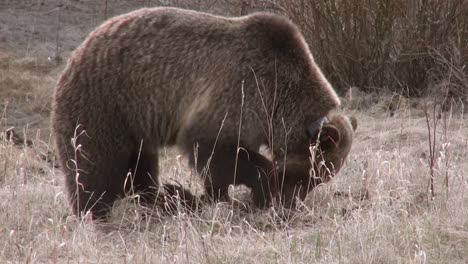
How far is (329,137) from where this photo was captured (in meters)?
6.20

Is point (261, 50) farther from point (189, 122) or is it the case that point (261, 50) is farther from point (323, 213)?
point (323, 213)

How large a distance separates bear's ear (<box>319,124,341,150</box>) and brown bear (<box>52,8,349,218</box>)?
0.9 inches

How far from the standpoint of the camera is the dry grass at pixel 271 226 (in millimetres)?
5023

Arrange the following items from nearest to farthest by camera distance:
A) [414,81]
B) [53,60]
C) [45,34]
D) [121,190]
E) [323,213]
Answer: [323,213] → [121,190] → [414,81] → [53,60] → [45,34]

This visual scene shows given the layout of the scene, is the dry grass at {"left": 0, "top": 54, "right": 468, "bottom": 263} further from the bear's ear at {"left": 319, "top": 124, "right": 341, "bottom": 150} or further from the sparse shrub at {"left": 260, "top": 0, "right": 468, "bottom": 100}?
the sparse shrub at {"left": 260, "top": 0, "right": 468, "bottom": 100}

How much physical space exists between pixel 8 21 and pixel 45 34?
0.70 meters

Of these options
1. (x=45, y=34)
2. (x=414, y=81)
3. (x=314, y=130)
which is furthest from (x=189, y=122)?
(x=45, y=34)

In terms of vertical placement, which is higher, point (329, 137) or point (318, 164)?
point (329, 137)

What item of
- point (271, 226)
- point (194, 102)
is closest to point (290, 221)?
point (271, 226)

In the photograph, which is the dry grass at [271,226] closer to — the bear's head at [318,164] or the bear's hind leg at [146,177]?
the bear's head at [318,164]

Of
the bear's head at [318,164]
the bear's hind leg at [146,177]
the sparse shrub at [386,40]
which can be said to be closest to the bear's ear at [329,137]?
the bear's head at [318,164]

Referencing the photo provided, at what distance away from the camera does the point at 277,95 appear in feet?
20.7

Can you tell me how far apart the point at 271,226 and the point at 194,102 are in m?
1.03

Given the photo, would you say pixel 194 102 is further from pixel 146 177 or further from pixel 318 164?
pixel 318 164
